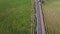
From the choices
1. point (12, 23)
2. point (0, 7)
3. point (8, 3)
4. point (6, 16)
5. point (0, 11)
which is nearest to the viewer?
point (12, 23)

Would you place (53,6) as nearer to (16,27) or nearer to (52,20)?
(52,20)

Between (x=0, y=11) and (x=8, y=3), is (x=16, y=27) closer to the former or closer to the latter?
(x=0, y=11)

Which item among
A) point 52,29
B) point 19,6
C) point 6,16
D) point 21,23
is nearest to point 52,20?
point 52,29

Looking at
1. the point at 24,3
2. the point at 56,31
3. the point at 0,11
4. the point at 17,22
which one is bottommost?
the point at 56,31

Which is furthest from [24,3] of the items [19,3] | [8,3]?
[8,3]

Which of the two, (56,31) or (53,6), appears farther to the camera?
(53,6)

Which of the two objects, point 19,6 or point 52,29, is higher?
point 19,6

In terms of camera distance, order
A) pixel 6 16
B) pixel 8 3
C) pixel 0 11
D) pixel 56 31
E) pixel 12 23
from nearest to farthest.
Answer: pixel 56 31, pixel 12 23, pixel 6 16, pixel 0 11, pixel 8 3
